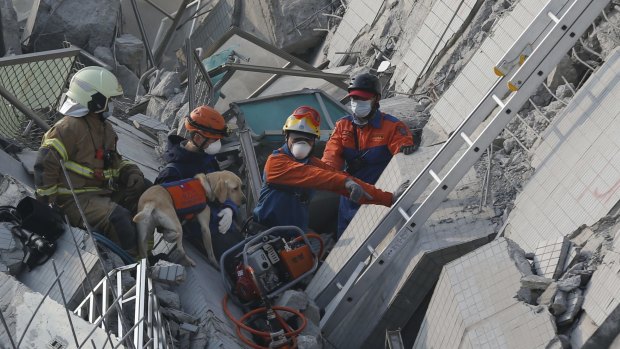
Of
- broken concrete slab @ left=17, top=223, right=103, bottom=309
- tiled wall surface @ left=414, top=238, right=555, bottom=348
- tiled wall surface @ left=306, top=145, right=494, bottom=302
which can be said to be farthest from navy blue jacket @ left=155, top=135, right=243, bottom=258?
tiled wall surface @ left=414, top=238, right=555, bottom=348

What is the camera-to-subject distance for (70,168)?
958 centimetres

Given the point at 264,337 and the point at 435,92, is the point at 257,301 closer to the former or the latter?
the point at 264,337

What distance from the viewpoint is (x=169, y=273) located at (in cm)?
889

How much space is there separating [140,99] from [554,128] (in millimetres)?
7143

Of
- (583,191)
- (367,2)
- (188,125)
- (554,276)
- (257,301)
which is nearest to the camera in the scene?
(554,276)

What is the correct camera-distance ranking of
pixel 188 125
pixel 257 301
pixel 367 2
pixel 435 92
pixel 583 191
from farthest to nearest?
pixel 367 2 → pixel 435 92 → pixel 188 125 → pixel 257 301 → pixel 583 191

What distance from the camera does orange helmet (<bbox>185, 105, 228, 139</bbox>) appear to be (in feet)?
32.8

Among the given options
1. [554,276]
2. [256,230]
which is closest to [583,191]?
[554,276]

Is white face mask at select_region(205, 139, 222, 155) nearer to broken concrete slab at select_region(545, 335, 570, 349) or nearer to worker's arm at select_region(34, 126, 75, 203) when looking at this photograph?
worker's arm at select_region(34, 126, 75, 203)

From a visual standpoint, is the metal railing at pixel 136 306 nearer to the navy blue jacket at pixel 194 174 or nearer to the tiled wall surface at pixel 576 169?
the navy blue jacket at pixel 194 174

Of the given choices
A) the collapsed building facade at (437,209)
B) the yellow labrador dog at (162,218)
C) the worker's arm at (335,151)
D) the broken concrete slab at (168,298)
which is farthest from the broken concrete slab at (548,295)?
the worker's arm at (335,151)

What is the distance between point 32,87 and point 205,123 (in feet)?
8.61

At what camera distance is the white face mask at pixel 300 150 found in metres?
9.96

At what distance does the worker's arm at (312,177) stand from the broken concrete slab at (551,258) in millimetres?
1606
